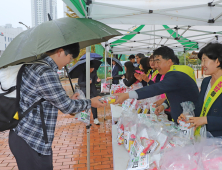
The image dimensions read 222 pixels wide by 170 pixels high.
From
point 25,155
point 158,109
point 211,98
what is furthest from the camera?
point 158,109

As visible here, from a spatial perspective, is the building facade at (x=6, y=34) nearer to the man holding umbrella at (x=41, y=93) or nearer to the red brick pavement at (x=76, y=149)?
the red brick pavement at (x=76, y=149)

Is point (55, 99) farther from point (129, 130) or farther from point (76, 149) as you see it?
point (76, 149)

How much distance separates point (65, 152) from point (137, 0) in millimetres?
2852

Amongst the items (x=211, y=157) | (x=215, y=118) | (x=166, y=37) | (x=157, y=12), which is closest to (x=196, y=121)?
(x=215, y=118)

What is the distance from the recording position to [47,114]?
1319mm

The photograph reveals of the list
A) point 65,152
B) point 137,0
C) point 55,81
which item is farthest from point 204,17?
point 65,152

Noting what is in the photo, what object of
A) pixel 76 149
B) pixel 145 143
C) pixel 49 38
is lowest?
pixel 76 149

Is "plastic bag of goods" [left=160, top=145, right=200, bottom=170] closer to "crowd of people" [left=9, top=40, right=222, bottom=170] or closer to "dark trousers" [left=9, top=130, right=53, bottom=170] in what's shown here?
"crowd of people" [left=9, top=40, right=222, bottom=170]

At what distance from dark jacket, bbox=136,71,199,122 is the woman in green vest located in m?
0.16

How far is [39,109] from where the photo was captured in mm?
1289

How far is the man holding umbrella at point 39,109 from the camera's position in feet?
4.09

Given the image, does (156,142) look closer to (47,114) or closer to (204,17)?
(47,114)

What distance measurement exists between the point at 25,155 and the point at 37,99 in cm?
42

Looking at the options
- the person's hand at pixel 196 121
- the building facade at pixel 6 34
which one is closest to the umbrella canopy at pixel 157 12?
the person's hand at pixel 196 121
